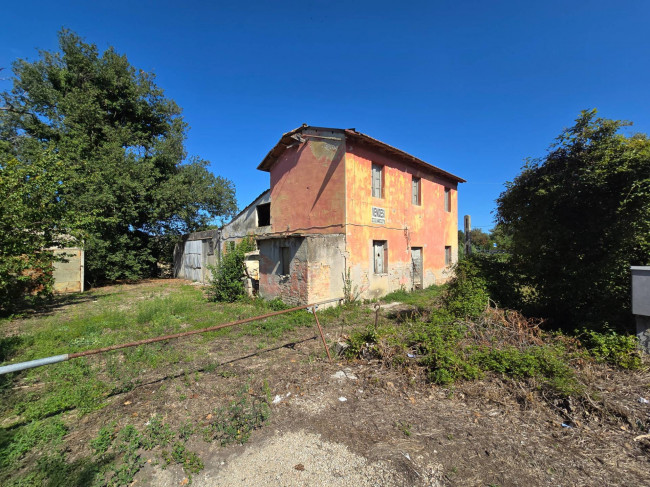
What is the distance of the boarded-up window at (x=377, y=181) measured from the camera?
1066 centimetres

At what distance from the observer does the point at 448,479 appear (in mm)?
2396

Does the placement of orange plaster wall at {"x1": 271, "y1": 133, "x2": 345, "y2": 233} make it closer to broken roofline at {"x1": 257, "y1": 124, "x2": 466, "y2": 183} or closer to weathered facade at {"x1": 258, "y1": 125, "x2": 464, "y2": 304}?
weathered facade at {"x1": 258, "y1": 125, "x2": 464, "y2": 304}

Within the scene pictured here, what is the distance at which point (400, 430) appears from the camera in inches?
121

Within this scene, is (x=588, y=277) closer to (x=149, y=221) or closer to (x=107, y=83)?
(x=149, y=221)

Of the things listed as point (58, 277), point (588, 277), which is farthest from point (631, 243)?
point (58, 277)

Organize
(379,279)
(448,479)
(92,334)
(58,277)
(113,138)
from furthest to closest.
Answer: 1. (113,138)
2. (58,277)
3. (379,279)
4. (92,334)
5. (448,479)

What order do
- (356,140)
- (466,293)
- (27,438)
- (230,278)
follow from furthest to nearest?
1. (230,278)
2. (356,140)
3. (466,293)
4. (27,438)

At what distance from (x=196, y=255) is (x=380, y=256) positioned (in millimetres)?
11977

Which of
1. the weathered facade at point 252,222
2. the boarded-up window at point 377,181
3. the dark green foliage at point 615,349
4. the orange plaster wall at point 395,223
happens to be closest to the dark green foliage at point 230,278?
the weathered facade at point 252,222

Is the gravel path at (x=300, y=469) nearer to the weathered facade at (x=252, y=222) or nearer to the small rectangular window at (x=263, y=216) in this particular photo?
the weathered facade at (x=252, y=222)

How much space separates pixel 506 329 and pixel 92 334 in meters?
8.72

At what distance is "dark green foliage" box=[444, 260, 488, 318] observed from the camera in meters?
5.65

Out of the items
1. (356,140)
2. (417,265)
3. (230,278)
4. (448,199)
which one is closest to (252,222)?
(230,278)

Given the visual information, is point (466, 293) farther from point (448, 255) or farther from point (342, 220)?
point (448, 255)
